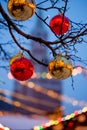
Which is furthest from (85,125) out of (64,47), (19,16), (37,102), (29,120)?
(37,102)

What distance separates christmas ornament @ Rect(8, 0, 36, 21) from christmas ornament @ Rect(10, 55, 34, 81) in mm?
622

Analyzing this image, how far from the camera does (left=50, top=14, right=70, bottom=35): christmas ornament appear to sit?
4.27m

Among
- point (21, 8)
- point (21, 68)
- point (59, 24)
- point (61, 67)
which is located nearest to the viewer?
point (21, 8)

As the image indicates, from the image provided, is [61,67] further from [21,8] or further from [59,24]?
[21,8]

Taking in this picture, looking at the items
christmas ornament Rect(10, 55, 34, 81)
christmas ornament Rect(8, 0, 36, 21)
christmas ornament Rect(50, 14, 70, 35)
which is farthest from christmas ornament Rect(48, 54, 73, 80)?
christmas ornament Rect(8, 0, 36, 21)

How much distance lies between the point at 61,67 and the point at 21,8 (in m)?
0.83

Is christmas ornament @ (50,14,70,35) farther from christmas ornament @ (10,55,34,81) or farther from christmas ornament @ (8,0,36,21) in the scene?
christmas ornament @ (8,0,36,21)

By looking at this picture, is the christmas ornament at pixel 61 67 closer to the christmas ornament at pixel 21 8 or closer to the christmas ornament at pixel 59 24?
the christmas ornament at pixel 59 24

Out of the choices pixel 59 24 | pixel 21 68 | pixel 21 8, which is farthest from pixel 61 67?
pixel 21 8

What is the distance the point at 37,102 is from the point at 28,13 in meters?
68.6

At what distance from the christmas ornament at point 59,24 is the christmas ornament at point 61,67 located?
1.46ft

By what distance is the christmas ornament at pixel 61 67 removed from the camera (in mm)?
3938

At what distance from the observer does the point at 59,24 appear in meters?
4.27

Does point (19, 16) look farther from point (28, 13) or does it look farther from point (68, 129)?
point (68, 129)
